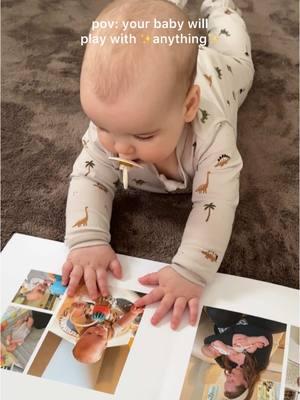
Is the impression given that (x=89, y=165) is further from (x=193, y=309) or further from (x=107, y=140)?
(x=193, y=309)

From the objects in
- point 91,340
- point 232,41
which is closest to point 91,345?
point 91,340

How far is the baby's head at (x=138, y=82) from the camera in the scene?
544mm

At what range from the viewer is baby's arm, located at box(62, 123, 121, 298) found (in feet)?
2.11

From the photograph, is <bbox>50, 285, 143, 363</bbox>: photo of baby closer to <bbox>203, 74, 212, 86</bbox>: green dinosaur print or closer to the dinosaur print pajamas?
the dinosaur print pajamas

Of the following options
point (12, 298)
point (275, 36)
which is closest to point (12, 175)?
point (12, 298)

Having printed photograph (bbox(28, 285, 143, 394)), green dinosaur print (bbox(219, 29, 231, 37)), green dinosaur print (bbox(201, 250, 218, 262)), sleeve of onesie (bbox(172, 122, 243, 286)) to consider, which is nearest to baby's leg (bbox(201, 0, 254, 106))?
green dinosaur print (bbox(219, 29, 231, 37))

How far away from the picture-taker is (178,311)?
60 cm

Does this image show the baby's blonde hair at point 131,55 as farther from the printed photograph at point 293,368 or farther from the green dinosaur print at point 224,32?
the green dinosaur print at point 224,32

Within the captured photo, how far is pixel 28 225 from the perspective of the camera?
0.75 metres

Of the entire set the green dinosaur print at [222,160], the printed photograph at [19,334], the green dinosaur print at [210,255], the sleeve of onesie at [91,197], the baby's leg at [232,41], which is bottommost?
the printed photograph at [19,334]

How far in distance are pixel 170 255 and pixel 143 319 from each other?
13cm

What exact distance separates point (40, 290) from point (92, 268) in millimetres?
69

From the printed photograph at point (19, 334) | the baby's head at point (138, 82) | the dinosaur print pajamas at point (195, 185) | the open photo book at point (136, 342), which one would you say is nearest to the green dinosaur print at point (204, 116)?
the dinosaur print pajamas at point (195, 185)

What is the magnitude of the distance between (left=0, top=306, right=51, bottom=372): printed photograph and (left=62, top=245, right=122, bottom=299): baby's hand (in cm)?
5
